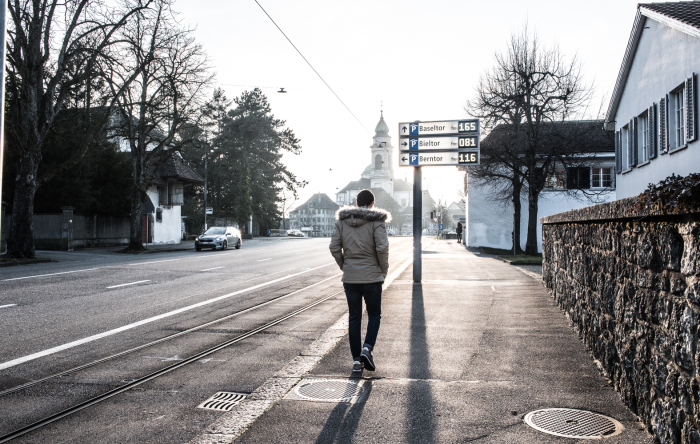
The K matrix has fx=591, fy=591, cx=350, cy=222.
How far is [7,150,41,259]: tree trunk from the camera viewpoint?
2231cm

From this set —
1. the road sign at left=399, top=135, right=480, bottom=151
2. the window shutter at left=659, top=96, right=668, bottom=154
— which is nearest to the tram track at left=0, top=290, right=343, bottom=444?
the road sign at left=399, top=135, right=480, bottom=151

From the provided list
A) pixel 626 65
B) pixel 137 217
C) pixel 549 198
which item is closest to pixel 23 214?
pixel 137 217

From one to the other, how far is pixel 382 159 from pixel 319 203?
123 feet

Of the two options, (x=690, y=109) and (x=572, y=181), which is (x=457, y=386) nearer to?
(x=690, y=109)

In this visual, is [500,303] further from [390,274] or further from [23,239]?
[23,239]

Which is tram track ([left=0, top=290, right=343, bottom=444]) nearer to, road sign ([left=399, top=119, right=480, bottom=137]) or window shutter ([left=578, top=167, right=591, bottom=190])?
road sign ([left=399, top=119, right=480, bottom=137])

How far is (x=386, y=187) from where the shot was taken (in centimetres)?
13875

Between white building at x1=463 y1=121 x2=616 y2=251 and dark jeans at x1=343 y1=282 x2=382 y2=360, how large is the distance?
961 inches

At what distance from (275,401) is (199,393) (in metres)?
0.73

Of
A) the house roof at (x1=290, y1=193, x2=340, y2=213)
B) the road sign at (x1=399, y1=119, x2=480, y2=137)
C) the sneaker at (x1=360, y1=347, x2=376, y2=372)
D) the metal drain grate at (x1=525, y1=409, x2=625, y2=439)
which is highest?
the house roof at (x1=290, y1=193, x2=340, y2=213)

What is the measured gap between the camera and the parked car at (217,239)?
3391 centimetres

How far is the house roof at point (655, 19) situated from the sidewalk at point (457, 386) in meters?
9.92

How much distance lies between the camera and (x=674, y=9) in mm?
16828

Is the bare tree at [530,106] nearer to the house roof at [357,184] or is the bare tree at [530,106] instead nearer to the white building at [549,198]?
the white building at [549,198]
